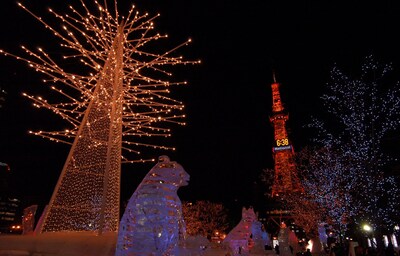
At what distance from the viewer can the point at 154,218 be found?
443cm

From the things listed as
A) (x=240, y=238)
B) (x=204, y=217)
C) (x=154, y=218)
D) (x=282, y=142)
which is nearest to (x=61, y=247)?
(x=154, y=218)

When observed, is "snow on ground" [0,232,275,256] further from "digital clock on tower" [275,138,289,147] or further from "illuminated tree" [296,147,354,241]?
"digital clock on tower" [275,138,289,147]

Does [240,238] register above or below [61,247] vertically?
below

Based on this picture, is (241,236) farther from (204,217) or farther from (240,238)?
(204,217)

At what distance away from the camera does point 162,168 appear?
4664 millimetres

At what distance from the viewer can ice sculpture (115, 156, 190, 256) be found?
14.5 ft

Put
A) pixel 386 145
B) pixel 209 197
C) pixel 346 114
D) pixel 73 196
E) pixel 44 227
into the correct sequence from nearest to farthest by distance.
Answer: pixel 44 227 < pixel 73 196 < pixel 346 114 < pixel 386 145 < pixel 209 197

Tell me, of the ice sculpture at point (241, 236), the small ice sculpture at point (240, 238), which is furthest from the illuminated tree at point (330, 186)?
the small ice sculpture at point (240, 238)

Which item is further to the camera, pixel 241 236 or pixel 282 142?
pixel 282 142

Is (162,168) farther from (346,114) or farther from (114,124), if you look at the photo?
(346,114)

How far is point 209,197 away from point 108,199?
41.1 meters

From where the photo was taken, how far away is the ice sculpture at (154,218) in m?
4.41

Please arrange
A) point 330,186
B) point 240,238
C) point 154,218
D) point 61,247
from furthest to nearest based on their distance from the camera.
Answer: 1. point 330,186
2. point 240,238
3. point 61,247
4. point 154,218

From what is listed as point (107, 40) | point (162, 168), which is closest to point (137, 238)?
point (162, 168)
